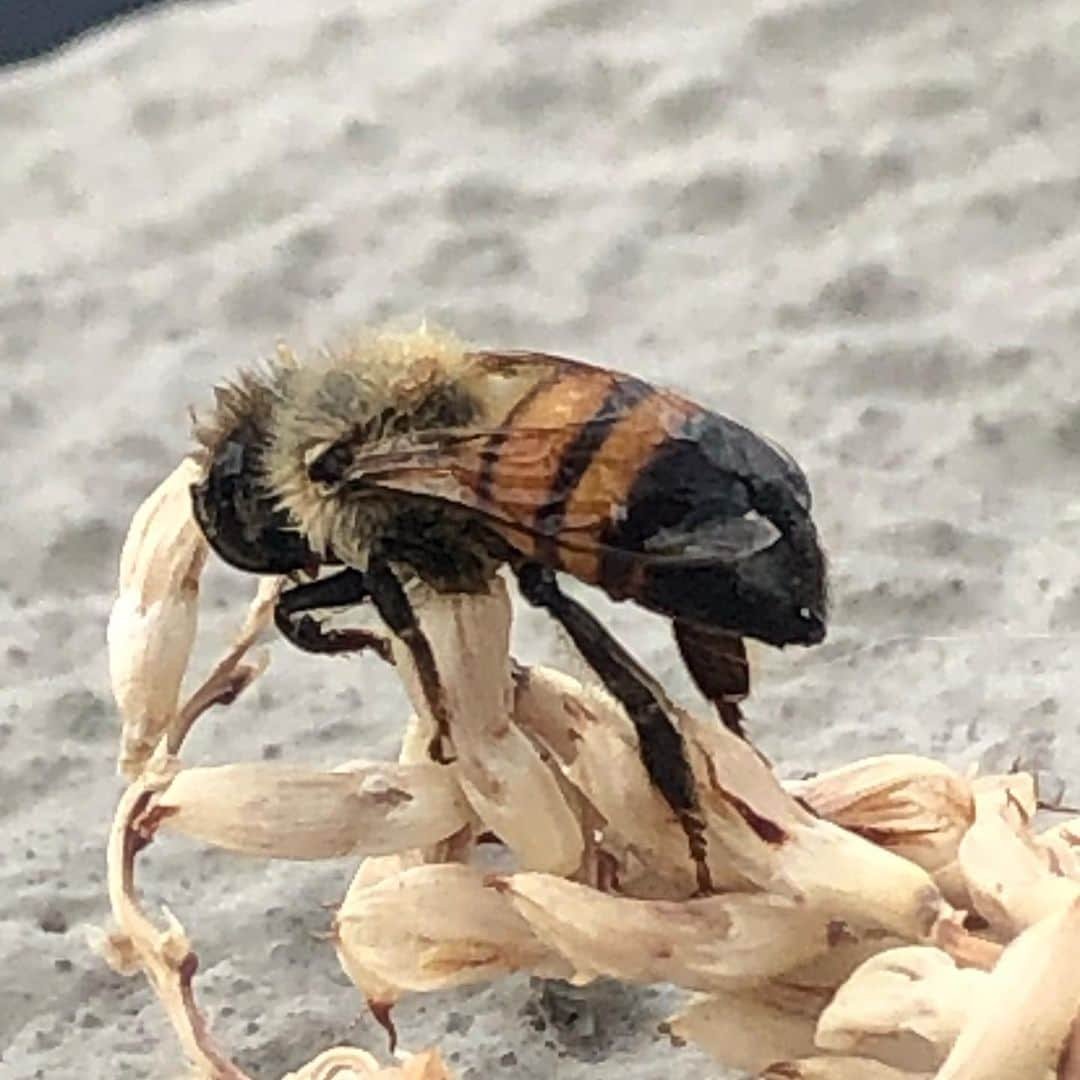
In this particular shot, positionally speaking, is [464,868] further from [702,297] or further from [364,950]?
[702,297]

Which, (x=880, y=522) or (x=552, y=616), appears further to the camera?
(x=880, y=522)

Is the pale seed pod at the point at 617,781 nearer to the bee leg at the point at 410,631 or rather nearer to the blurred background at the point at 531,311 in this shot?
the bee leg at the point at 410,631

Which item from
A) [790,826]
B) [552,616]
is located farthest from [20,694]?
[790,826]

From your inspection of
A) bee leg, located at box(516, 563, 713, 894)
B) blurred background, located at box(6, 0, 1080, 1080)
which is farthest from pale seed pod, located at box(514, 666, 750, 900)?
blurred background, located at box(6, 0, 1080, 1080)

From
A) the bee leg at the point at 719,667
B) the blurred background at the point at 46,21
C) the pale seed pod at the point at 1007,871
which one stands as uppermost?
the pale seed pod at the point at 1007,871

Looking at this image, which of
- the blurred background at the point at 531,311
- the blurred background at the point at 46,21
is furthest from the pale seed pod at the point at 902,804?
the blurred background at the point at 46,21

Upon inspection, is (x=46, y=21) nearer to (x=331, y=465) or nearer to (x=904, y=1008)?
(x=331, y=465)

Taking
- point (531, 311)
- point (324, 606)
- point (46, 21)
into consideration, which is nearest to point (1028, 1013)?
point (324, 606)
